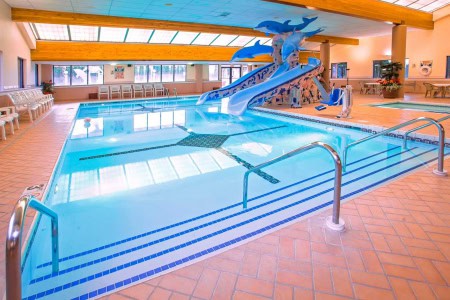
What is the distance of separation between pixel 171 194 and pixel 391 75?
13.2 meters

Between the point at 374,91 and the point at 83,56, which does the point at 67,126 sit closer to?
the point at 83,56

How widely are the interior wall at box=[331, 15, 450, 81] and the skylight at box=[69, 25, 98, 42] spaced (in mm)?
15095

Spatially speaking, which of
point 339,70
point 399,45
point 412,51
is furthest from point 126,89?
point 412,51

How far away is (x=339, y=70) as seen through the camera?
22.2m

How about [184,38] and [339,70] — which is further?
[339,70]

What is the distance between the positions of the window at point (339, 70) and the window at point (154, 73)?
38.1 feet

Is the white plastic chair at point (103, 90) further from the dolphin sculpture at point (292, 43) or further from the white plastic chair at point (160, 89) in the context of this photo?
the dolphin sculpture at point (292, 43)

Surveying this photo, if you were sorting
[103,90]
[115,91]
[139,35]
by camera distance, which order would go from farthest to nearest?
1. [115,91]
2. [103,90]
3. [139,35]

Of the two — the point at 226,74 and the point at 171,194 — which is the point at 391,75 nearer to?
the point at 226,74

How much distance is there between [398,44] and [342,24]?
2474mm

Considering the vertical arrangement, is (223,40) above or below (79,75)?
above

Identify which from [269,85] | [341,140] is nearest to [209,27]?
[269,85]

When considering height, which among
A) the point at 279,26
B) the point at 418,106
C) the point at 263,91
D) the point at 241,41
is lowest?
the point at 418,106

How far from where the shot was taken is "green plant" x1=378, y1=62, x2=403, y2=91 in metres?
14.0
